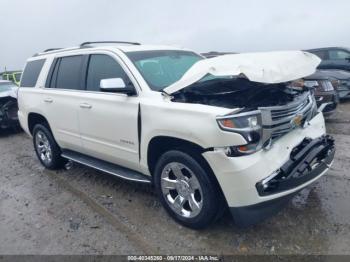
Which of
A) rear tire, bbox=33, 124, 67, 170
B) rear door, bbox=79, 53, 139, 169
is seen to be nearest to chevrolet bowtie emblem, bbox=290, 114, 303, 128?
rear door, bbox=79, 53, 139, 169

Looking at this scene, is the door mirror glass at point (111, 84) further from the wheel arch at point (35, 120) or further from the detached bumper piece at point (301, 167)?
the wheel arch at point (35, 120)

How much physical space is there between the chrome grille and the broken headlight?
96 mm

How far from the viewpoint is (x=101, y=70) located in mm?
4332

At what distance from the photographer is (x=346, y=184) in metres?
4.25

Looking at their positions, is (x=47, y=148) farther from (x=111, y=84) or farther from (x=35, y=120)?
(x=111, y=84)

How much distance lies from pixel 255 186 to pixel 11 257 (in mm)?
2417

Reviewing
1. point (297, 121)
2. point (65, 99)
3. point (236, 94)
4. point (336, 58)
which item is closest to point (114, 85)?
point (236, 94)

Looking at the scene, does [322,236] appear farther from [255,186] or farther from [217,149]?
[217,149]

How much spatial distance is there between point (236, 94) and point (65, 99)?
2.50 meters

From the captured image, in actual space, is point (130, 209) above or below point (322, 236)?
below

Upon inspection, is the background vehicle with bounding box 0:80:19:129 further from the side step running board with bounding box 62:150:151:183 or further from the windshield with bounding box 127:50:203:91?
the windshield with bounding box 127:50:203:91

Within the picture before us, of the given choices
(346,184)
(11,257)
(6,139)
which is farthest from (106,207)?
(6,139)

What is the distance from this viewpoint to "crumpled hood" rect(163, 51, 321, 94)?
10.6ft

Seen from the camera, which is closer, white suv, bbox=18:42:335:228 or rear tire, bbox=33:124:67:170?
white suv, bbox=18:42:335:228
